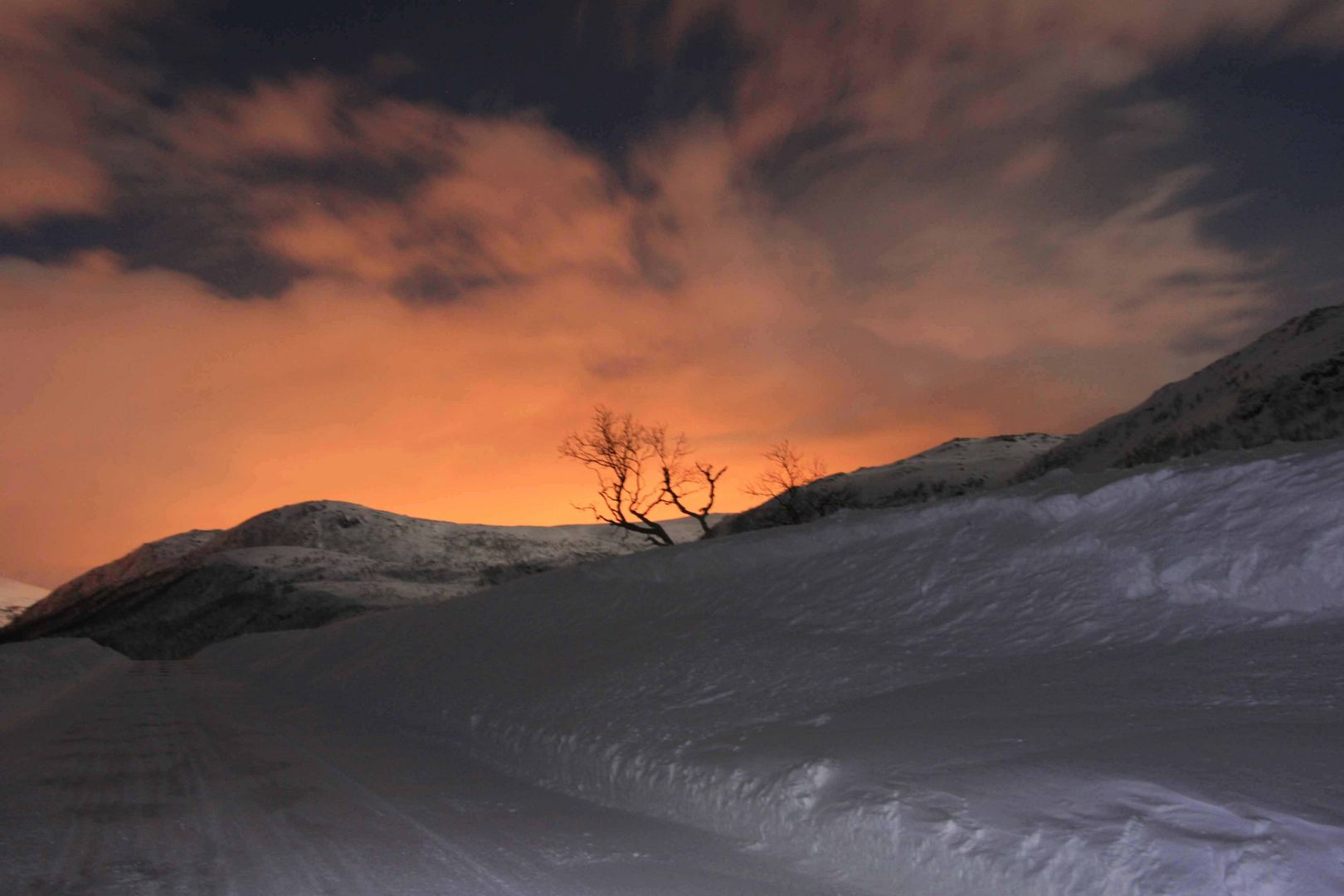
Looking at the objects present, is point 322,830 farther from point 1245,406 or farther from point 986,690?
point 1245,406

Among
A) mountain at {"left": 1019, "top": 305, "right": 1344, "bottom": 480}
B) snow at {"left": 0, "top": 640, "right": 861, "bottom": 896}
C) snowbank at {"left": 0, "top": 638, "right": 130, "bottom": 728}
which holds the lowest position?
snow at {"left": 0, "top": 640, "right": 861, "bottom": 896}

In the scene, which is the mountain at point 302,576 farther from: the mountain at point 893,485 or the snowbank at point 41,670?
the snowbank at point 41,670

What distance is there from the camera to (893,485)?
163 feet

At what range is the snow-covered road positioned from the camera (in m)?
4.74

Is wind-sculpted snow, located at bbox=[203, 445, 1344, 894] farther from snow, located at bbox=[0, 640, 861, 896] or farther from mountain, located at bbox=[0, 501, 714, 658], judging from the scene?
mountain, located at bbox=[0, 501, 714, 658]

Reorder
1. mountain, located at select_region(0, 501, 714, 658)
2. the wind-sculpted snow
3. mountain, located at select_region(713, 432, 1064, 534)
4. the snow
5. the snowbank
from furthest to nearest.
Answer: mountain, located at select_region(0, 501, 714, 658) → mountain, located at select_region(713, 432, 1064, 534) → the snowbank → the snow → the wind-sculpted snow

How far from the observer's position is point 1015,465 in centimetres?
5106

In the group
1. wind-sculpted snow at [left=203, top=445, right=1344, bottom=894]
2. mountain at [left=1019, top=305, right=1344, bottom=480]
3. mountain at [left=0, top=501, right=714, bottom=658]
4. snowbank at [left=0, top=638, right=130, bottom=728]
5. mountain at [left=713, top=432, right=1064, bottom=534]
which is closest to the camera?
wind-sculpted snow at [left=203, top=445, right=1344, bottom=894]

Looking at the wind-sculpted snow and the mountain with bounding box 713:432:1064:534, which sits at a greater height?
the mountain with bounding box 713:432:1064:534

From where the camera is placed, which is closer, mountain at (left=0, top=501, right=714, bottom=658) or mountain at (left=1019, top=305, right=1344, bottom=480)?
mountain at (left=1019, top=305, right=1344, bottom=480)

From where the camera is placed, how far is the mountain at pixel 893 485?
153 ft

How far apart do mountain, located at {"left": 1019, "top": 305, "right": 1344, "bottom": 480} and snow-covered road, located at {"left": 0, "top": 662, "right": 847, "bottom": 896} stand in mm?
23180

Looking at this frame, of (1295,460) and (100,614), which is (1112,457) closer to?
(1295,460)

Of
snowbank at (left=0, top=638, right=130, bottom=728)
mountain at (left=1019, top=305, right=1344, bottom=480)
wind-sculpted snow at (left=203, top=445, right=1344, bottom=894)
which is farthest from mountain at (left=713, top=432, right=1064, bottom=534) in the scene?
wind-sculpted snow at (left=203, top=445, right=1344, bottom=894)
